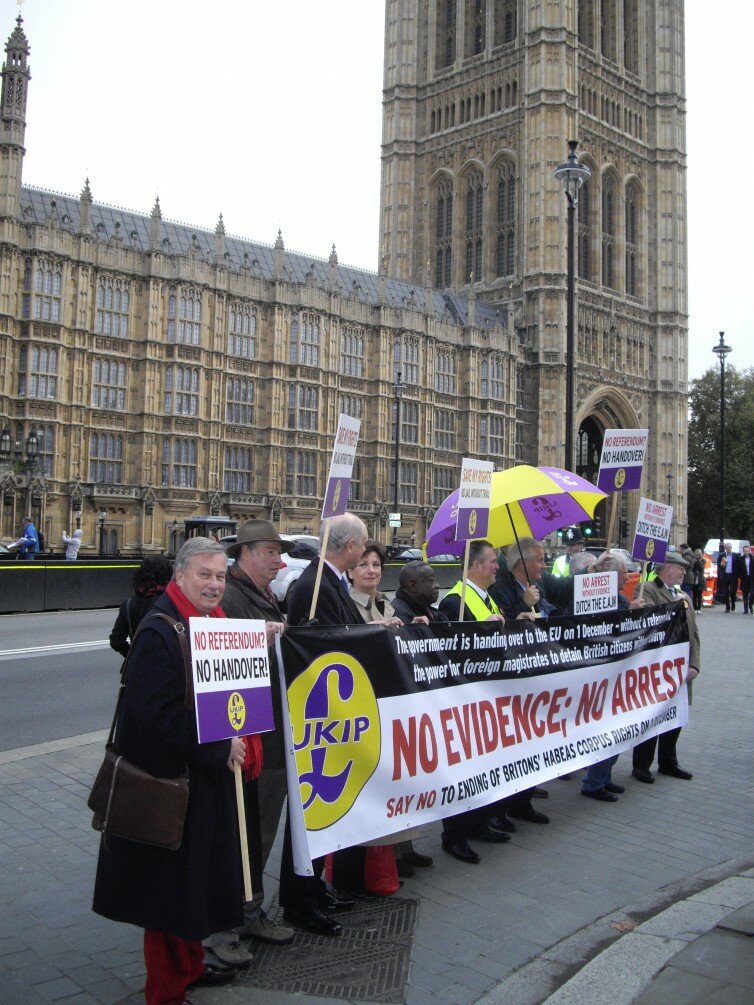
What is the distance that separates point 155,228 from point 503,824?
4003cm

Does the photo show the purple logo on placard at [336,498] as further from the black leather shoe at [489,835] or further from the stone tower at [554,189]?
the stone tower at [554,189]

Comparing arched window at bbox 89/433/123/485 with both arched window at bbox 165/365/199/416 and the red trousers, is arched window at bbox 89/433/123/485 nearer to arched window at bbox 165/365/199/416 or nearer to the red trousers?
arched window at bbox 165/365/199/416

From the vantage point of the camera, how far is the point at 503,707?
18.8 feet

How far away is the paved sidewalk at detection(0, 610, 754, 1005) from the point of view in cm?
385

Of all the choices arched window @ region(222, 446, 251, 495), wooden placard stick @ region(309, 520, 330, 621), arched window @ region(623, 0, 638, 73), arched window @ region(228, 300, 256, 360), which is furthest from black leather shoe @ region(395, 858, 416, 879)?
arched window @ region(623, 0, 638, 73)

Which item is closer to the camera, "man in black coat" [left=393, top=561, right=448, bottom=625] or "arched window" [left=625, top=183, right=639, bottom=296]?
"man in black coat" [left=393, top=561, right=448, bottom=625]

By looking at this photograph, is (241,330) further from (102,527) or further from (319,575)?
(319,575)

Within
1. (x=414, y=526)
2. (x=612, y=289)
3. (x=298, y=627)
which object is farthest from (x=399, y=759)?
(x=612, y=289)

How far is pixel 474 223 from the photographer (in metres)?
65.5

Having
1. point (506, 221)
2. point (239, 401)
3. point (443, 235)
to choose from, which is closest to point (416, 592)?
point (239, 401)

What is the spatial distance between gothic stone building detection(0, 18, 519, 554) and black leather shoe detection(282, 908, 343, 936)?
94.7 ft

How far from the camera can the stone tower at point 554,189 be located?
6050cm

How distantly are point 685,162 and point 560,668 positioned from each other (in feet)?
237

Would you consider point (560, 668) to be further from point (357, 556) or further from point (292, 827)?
point (292, 827)
